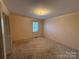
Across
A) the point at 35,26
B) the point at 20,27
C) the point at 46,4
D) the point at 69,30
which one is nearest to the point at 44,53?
the point at 69,30

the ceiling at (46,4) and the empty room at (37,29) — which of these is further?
the empty room at (37,29)

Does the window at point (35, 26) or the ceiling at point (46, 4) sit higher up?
the ceiling at point (46, 4)

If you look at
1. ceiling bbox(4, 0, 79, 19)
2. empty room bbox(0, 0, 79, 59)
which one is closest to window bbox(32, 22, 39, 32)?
empty room bbox(0, 0, 79, 59)

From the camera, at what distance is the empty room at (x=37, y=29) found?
299 centimetres

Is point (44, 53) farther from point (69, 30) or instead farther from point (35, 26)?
point (35, 26)

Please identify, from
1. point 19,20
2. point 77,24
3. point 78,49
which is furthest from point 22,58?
point 19,20

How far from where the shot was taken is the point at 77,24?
12.8ft

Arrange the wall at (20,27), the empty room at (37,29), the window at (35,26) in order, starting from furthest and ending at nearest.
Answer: the window at (35,26) → the wall at (20,27) → the empty room at (37,29)

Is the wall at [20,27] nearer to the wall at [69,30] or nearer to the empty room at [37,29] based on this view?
the empty room at [37,29]

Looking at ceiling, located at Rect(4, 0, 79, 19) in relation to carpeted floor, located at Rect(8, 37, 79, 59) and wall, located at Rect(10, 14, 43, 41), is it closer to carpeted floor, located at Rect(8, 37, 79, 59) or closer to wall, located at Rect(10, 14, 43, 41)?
carpeted floor, located at Rect(8, 37, 79, 59)

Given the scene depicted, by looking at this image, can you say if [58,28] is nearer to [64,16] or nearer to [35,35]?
[64,16]

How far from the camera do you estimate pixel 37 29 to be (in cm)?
870

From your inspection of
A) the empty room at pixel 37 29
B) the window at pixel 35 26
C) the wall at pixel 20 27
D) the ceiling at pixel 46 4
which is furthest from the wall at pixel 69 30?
the window at pixel 35 26

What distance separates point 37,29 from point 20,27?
7.89 ft
